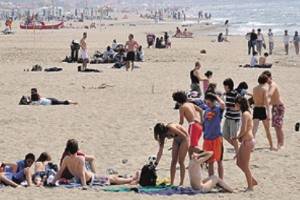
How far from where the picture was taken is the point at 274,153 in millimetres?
11953

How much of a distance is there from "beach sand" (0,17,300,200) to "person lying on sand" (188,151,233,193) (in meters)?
0.18

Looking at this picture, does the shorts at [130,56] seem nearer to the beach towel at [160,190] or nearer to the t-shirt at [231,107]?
the t-shirt at [231,107]

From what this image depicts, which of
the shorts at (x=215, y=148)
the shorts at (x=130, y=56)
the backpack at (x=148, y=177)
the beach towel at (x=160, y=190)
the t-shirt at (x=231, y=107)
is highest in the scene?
the shorts at (x=130, y=56)

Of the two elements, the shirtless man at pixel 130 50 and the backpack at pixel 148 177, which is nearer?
the backpack at pixel 148 177

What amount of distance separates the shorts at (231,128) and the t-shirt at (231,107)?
60mm

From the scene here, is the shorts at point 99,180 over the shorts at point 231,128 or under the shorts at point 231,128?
under

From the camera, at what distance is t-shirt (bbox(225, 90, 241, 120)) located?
427 inches

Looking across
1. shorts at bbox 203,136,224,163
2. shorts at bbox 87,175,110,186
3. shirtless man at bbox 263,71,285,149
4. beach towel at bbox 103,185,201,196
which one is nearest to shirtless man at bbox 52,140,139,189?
shorts at bbox 87,175,110,186

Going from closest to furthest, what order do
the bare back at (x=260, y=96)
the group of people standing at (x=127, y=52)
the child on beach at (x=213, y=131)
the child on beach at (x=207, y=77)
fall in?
1. the child on beach at (x=213, y=131)
2. the bare back at (x=260, y=96)
3. the child on beach at (x=207, y=77)
4. the group of people standing at (x=127, y=52)

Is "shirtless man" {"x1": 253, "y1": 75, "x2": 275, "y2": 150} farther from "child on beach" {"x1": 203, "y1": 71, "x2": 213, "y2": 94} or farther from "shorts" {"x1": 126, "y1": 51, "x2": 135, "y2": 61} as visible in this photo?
"shorts" {"x1": 126, "y1": 51, "x2": 135, "y2": 61}

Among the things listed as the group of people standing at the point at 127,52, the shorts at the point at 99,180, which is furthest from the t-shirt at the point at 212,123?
the group of people standing at the point at 127,52

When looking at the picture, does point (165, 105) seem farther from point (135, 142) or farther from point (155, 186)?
point (155, 186)

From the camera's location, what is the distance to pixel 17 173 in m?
10.0

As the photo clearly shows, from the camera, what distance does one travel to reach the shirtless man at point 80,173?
9677mm
